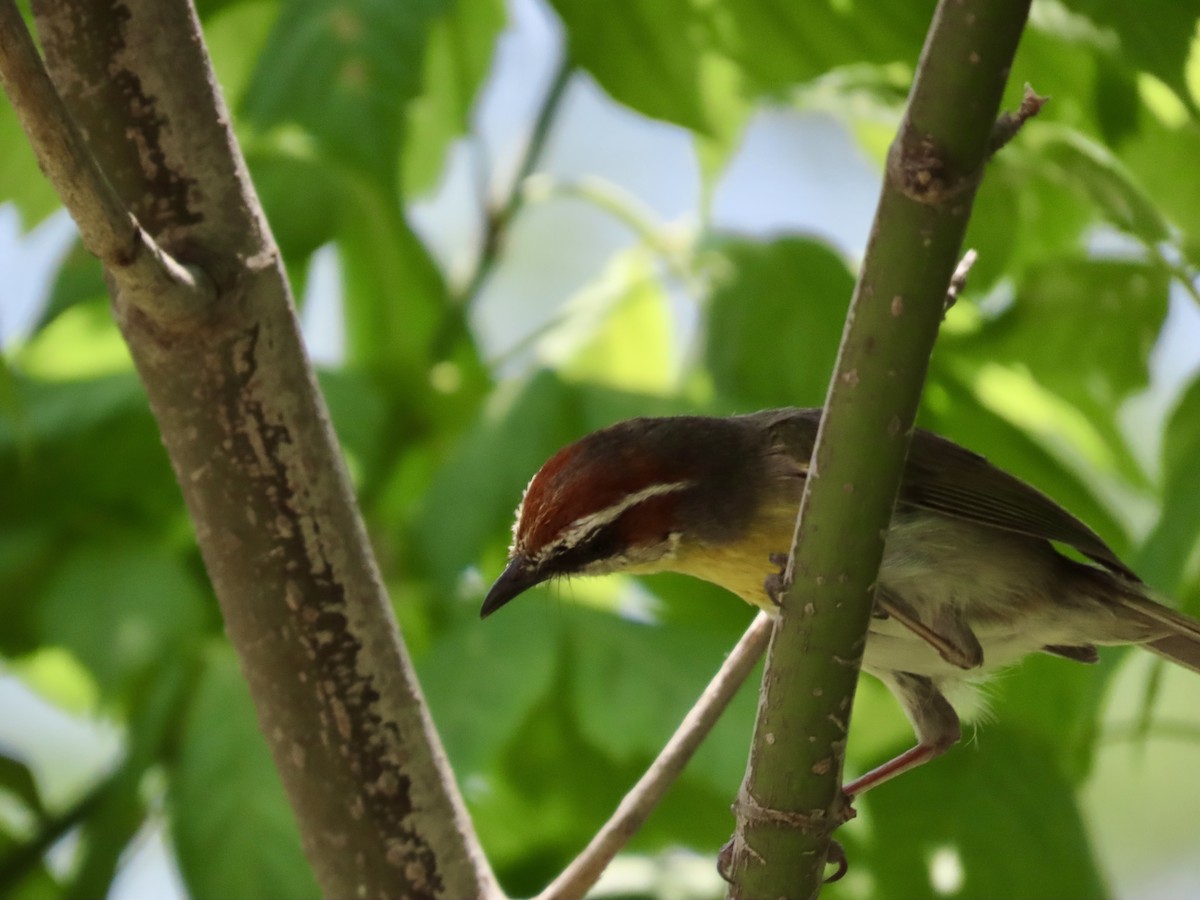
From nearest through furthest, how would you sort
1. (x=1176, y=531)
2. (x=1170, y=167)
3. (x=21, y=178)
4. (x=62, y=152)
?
1. (x=62, y=152)
2. (x=1176, y=531)
3. (x=1170, y=167)
4. (x=21, y=178)

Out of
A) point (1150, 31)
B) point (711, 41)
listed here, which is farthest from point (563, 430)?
point (1150, 31)

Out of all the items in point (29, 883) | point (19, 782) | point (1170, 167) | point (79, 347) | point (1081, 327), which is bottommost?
point (29, 883)

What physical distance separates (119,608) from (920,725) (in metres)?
1.52

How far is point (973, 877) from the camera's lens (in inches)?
108

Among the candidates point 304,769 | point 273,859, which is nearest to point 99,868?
point 273,859

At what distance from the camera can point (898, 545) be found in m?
2.57

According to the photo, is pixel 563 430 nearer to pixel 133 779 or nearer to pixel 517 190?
pixel 517 190

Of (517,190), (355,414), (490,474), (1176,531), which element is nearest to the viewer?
(1176,531)

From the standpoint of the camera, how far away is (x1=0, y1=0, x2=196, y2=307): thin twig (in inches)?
58.4

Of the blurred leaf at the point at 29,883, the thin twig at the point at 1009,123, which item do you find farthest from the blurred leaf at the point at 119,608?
the thin twig at the point at 1009,123

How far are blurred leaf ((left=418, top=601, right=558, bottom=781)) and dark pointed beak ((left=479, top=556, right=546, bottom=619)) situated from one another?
255 mm

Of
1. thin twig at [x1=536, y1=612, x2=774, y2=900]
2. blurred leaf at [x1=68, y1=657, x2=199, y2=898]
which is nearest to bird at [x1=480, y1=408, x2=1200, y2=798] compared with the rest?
thin twig at [x1=536, y1=612, x2=774, y2=900]

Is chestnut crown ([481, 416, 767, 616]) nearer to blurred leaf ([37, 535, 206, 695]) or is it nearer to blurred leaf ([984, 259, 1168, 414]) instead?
blurred leaf ([984, 259, 1168, 414])

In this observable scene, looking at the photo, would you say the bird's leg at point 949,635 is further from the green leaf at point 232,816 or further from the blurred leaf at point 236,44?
the blurred leaf at point 236,44
